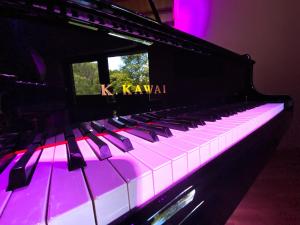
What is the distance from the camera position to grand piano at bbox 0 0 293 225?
383 millimetres

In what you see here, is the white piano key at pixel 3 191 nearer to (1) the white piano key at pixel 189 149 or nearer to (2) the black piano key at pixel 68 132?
(2) the black piano key at pixel 68 132

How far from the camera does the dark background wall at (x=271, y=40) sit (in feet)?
9.00

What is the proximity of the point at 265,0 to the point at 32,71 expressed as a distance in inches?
135

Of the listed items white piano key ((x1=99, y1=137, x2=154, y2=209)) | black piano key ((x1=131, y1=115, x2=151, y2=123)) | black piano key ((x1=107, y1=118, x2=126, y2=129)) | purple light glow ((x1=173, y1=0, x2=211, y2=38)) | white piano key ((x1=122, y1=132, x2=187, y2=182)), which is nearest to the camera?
white piano key ((x1=99, y1=137, x2=154, y2=209))

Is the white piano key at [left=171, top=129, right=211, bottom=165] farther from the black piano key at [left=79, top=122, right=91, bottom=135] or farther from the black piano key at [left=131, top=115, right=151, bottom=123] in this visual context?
the black piano key at [left=79, top=122, right=91, bottom=135]

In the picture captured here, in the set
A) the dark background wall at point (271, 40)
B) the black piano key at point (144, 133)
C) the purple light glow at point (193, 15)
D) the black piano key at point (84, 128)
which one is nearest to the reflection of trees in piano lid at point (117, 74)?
the black piano key at point (84, 128)

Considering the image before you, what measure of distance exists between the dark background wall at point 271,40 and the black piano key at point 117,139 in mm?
2985

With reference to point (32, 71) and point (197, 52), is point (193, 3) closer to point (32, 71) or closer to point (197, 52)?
point (197, 52)

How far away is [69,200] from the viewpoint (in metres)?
0.34

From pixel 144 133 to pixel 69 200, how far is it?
41 centimetres

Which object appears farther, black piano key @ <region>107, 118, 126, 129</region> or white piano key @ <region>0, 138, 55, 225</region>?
black piano key @ <region>107, 118, 126, 129</region>

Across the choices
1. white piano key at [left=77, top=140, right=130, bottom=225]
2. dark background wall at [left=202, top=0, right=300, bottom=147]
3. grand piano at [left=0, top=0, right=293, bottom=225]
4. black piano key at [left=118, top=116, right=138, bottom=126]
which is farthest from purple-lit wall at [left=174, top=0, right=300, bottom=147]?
white piano key at [left=77, top=140, right=130, bottom=225]

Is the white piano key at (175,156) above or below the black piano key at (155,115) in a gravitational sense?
below

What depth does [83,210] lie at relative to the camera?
33 cm
